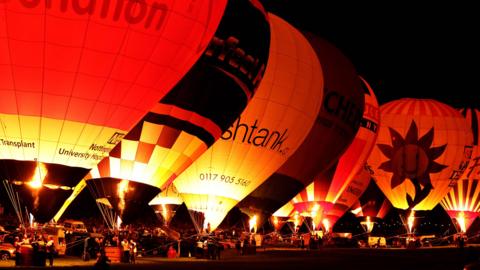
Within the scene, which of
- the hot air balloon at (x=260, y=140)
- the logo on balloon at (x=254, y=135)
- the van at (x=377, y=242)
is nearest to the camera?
the hot air balloon at (x=260, y=140)

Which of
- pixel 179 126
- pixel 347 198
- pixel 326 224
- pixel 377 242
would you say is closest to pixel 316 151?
pixel 179 126

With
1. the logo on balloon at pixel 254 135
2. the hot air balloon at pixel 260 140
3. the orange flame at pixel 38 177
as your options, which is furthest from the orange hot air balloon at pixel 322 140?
the orange flame at pixel 38 177

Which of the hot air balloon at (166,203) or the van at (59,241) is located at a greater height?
the hot air balloon at (166,203)

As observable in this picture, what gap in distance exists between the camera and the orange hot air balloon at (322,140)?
69.6 feet

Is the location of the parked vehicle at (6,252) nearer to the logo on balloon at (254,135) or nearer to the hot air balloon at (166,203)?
the logo on balloon at (254,135)

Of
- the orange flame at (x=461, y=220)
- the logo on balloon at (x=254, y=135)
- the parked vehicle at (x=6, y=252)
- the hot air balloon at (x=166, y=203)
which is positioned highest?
the logo on balloon at (x=254, y=135)

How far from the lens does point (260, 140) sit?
766 inches

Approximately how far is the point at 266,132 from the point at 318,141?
332cm

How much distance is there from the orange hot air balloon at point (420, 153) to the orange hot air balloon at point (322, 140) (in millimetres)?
6457

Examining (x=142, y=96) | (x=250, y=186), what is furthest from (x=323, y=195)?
(x=142, y=96)

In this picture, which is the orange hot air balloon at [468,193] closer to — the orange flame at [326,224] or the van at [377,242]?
the van at [377,242]

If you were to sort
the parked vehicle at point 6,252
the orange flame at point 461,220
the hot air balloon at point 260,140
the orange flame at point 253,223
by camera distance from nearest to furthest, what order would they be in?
the parked vehicle at point 6,252 < the hot air balloon at point 260,140 < the orange flame at point 253,223 < the orange flame at point 461,220

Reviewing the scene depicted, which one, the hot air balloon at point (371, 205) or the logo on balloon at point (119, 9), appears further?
the hot air balloon at point (371, 205)

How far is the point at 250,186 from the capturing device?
1969 centimetres
